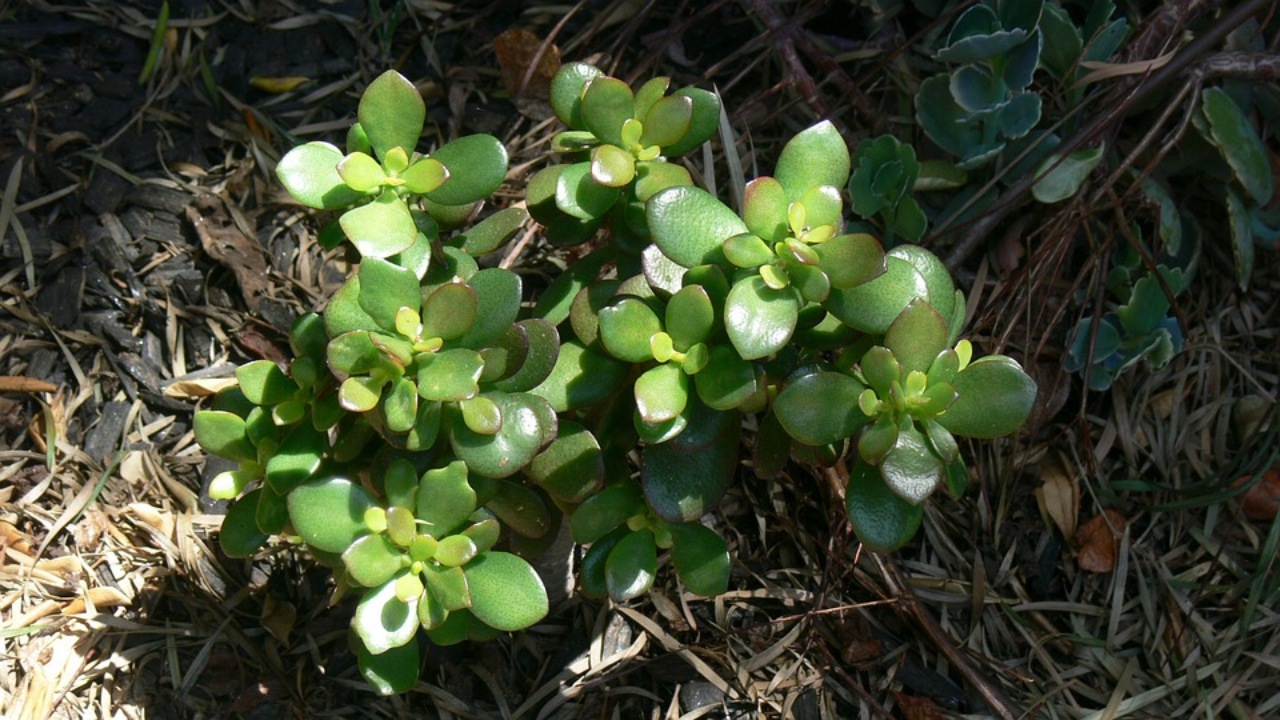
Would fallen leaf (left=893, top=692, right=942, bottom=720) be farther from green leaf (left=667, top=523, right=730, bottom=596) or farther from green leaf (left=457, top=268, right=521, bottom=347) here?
green leaf (left=457, top=268, right=521, bottom=347)

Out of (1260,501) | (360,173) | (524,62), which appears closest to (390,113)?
(360,173)

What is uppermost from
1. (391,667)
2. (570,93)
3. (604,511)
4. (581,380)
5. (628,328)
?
(570,93)

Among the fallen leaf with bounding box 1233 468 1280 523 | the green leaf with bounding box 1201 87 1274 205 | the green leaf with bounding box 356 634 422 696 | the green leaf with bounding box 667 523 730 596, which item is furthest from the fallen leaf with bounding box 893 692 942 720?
the green leaf with bounding box 1201 87 1274 205

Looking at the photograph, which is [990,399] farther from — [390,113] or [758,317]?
[390,113]

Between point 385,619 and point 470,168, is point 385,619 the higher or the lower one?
the lower one

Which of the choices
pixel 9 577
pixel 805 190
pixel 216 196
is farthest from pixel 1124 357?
pixel 9 577
